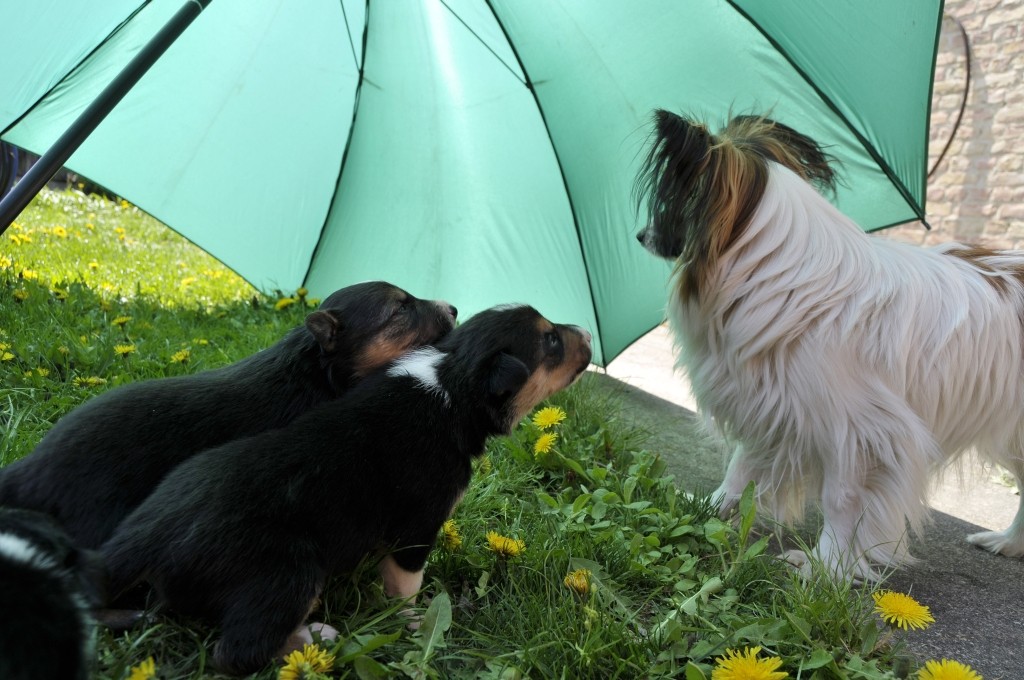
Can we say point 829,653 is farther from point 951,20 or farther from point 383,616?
point 951,20

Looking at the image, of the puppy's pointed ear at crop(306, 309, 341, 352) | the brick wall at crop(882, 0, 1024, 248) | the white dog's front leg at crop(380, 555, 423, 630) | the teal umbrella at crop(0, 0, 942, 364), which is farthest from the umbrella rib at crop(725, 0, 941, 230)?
the brick wall at crop(882, 0, 1024, 248)

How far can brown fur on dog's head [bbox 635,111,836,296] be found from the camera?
9.47 ft

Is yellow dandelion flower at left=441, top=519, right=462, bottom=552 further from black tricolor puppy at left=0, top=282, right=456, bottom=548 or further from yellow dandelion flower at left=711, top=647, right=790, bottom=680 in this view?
yellow dandelion flower at left=711, top=647, right=790, bottom=680

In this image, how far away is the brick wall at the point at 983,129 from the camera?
33.3ft

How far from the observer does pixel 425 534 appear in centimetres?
232

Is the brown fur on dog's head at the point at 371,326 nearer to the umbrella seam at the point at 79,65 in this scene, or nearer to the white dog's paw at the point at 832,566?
the white dog's paw at the point at 832,566

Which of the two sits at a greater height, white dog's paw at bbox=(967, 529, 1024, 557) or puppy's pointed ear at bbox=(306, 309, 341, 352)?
puppy's pointed ear at bbox=(306, 309, 341, 352)

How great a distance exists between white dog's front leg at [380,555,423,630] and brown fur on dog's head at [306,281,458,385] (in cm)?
77

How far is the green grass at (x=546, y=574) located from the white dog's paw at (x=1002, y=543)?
112 cm

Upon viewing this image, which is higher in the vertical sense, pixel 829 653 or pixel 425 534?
pixel 425 534

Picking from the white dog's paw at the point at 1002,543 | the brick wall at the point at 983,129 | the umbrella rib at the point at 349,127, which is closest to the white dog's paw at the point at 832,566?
the white dog's paw at the point at 1002,543

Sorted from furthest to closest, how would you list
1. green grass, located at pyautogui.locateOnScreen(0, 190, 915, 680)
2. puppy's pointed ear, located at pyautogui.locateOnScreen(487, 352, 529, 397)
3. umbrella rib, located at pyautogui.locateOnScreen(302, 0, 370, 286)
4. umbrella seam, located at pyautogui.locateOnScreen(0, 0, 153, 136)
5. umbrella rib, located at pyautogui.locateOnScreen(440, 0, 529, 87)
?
umbrella rib, located at pyautogui.locateOnScreen(302, 0, 370, 286) → umbrella rib, located at pyautogui.locateOnScreen(440, 0, 529, 87) → umbrella seam, located at pyautogui.locateOnScreen(0, 0, 153, 136) → puppy's pointed ear, located at pyautogui.locateOnScreen(487, 352, 529, 397) → green grass, located at pyautogui.locateOnScreen(0, 190, 915, 680)

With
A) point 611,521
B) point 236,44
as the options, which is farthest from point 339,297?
point 236,44

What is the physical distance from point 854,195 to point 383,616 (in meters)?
3.22
